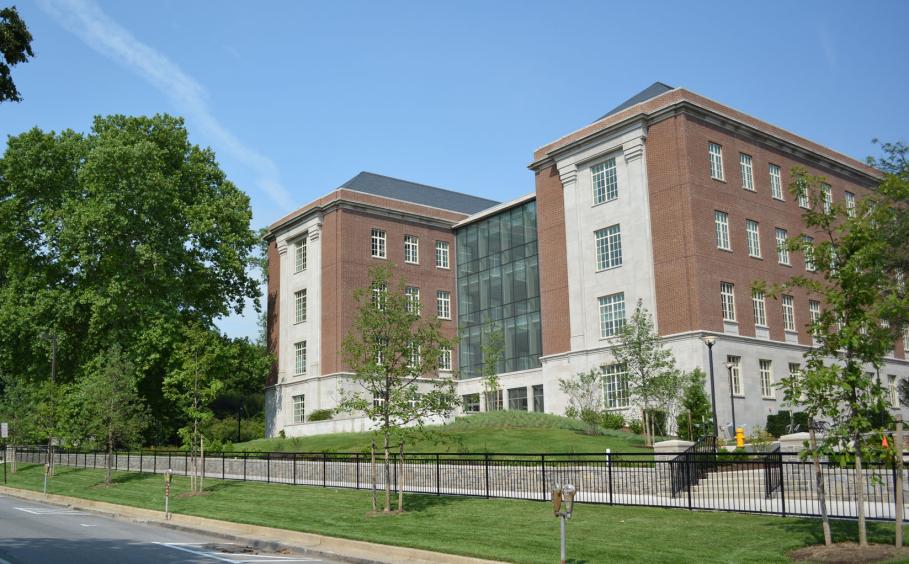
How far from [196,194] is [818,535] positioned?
154 ft

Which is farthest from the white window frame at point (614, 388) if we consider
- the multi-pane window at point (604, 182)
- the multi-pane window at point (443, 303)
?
the multi-pane window at point (443, 303)

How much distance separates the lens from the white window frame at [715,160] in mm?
46688

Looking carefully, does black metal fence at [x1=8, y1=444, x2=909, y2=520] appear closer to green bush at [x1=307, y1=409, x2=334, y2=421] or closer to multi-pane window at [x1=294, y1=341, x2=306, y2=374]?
green bush at [x1=307, y1=409, x2=334, y2=421]

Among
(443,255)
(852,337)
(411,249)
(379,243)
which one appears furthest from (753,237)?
(852,337)

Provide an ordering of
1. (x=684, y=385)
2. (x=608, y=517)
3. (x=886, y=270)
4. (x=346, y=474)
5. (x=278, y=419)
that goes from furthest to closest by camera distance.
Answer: (x=278, y=419), (x=684, y=385), (x=886, y=270), (x=346, y=474), (x=608, y=517)

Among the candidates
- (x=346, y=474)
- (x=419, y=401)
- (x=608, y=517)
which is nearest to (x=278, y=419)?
(x=346, y=474)

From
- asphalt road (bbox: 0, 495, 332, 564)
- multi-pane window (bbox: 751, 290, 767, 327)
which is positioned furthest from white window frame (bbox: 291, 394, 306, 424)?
asphalt road (bbox: 0, 495, 332, 564)

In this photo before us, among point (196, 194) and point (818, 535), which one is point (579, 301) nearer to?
point (196, 194)

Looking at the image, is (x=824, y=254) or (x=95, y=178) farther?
(x=95, y=178)

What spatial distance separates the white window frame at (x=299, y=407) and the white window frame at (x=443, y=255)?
14097 millimetres

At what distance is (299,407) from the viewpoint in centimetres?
6153

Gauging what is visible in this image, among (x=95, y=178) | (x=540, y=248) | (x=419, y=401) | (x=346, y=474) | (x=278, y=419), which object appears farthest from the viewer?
(x=278, y=419)

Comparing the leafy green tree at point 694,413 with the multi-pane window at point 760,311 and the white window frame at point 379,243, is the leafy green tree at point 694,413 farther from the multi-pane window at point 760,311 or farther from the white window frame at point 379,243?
the white window frame at point 379,243

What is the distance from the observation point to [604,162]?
4938 cm
